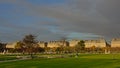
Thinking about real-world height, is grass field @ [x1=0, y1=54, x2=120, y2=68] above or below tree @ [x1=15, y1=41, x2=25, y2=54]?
below

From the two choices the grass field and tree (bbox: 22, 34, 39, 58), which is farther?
tree (bbox: 22, 34, 39, 58)

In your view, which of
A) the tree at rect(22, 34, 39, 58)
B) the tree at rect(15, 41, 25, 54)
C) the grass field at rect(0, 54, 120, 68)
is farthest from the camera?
the tree at rect(15, 41, 25, 54)

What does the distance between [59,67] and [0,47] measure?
111 m

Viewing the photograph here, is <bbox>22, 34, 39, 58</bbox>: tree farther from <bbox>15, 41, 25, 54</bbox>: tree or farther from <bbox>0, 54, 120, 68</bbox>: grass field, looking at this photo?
<bbox>0, 54, 120, 68</bbox>: grass field

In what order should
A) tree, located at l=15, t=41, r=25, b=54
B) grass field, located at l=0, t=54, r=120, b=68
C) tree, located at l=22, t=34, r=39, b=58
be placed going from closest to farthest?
grass field, located at l=0, t=54, r=120, b=68, tree, located at l=22, t=34, r=39, b=58, tree, located at l=15, t=41, r=25, b=54

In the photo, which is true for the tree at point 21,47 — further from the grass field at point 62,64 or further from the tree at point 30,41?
the grass field at point 62,64

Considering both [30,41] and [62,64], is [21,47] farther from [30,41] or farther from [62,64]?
[62,64]

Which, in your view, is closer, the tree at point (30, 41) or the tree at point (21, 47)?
the tree at point (30, 41)

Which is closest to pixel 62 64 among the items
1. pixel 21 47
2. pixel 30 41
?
pixel 30 41

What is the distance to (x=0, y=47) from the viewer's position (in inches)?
5497

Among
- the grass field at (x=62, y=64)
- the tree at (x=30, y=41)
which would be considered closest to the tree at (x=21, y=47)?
the tree at (x=30, y=41)

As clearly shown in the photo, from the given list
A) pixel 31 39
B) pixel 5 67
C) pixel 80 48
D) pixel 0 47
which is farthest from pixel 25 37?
pixel 80 48

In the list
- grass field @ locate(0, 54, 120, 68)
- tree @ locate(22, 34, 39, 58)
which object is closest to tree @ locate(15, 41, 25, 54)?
tree @ locate(22, 34, 39, 58)

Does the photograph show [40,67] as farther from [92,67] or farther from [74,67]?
[92,67]
